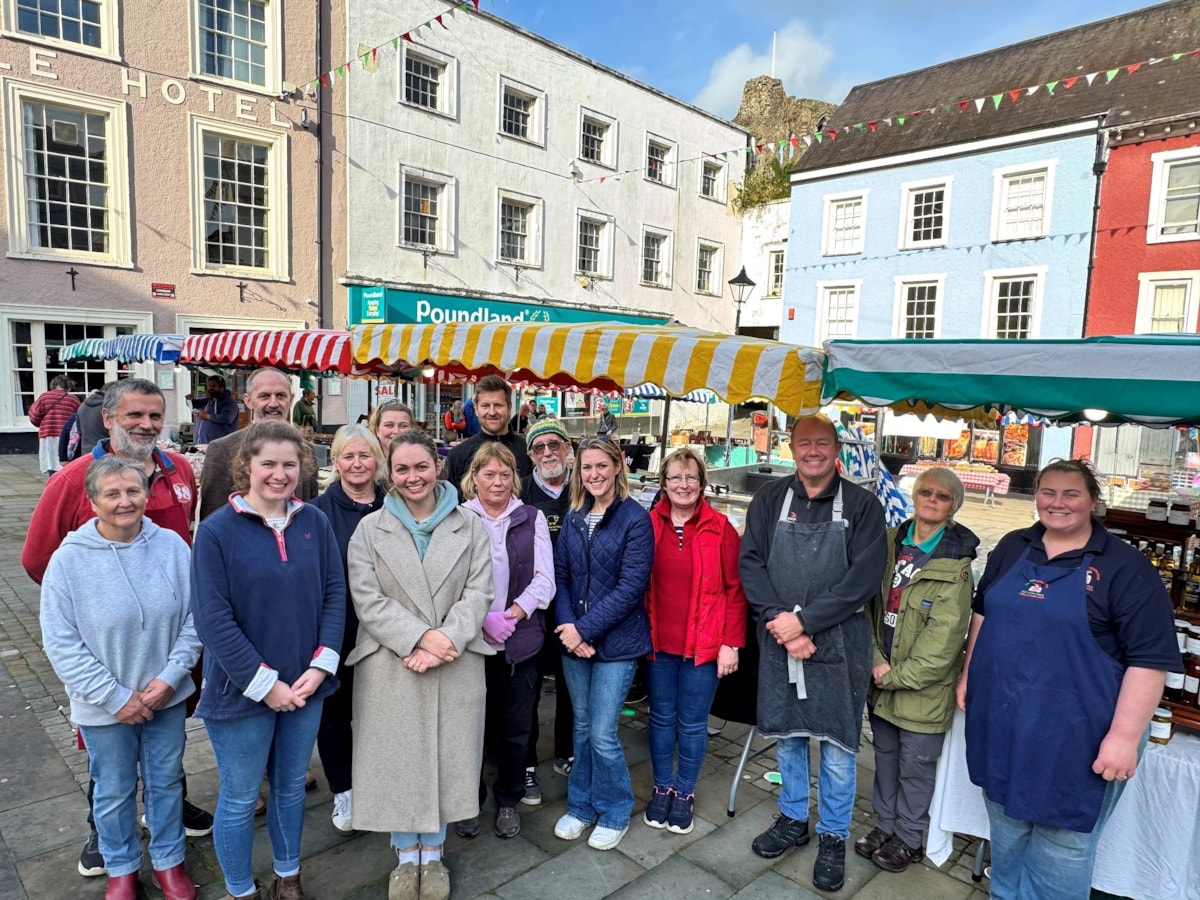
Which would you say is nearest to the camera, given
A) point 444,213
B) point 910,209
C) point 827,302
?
point 444,213

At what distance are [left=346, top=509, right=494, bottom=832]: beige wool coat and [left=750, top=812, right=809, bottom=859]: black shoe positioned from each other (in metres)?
1.33

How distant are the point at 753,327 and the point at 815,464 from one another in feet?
78.6

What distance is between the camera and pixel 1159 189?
49.1ft

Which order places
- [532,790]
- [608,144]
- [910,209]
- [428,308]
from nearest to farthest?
[532,790], [428,308], [910,209], [608,144]

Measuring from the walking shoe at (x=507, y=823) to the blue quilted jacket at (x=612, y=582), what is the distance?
2.79 feet

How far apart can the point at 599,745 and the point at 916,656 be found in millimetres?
1422

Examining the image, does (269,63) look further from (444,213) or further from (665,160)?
(665,160)

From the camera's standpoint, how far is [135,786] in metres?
2.66

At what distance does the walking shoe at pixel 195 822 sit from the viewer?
3.14 metres

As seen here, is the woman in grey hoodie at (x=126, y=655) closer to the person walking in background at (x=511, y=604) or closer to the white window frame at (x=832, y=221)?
the person walking in background at (x=511, y=604)

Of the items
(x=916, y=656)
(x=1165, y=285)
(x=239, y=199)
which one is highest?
(x=239, y=199)

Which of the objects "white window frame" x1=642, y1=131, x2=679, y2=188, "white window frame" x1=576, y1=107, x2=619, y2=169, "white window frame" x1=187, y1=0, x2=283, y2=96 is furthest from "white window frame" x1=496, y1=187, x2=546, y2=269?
"white window frame" x1=187, y1=0, x2=283, y2=96

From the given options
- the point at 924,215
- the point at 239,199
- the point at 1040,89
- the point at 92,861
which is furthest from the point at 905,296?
the point at 92,861

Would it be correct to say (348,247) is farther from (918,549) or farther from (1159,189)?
(1159,189)
